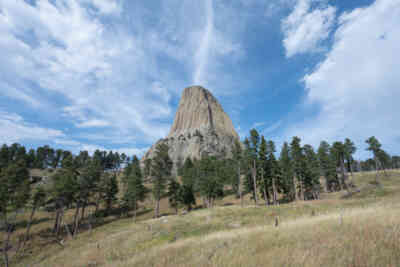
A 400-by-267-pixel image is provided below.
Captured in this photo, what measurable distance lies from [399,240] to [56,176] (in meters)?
52.4

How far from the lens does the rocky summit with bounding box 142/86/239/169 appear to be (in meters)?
137

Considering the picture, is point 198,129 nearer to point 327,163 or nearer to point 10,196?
point 327,163

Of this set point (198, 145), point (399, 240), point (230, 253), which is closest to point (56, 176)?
point (230, 253)

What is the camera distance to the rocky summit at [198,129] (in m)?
137

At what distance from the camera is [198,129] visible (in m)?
158

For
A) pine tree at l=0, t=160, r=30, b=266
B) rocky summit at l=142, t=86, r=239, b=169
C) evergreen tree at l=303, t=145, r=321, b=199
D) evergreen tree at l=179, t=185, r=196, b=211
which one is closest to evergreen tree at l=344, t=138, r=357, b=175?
evergreen tree at l=303, t=145, r=321, b=199

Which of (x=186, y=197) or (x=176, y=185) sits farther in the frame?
(x=176, y=185)

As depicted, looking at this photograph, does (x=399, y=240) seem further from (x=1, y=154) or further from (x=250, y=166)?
(x=1, y=154)

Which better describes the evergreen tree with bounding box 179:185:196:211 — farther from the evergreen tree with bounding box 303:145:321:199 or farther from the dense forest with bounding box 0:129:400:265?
the evergreen tree with bounding box 303:145:321:199

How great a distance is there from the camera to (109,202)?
2192 inches

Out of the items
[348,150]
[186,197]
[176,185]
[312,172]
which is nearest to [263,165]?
[312,172]

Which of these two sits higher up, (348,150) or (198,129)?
(198,129)

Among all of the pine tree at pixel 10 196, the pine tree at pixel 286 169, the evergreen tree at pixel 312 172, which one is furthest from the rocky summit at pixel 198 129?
the pine tree at pixel 10 196

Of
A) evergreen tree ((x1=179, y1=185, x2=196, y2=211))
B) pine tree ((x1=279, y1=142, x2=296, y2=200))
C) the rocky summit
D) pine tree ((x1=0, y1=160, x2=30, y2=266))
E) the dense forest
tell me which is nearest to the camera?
pine tree ((x1=0, y1=160, x2=30, y2=266))
